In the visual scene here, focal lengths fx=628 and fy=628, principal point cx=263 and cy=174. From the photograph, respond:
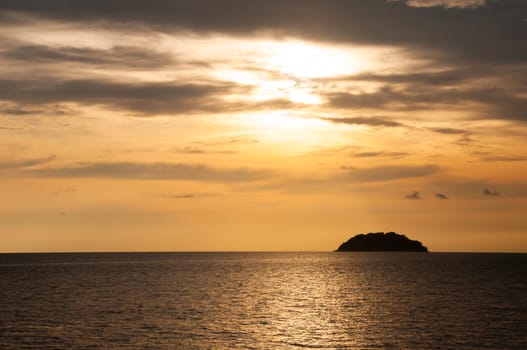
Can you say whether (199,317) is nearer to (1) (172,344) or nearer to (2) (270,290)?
(1) (172,344)

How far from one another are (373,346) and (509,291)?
7695 centimetres

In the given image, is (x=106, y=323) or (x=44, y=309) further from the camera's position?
(x=44, y=309)

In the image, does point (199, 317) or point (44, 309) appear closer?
point (199, 317)

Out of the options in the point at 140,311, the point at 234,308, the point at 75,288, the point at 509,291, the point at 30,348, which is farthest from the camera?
the point at 75,288

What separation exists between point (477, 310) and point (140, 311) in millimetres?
51192

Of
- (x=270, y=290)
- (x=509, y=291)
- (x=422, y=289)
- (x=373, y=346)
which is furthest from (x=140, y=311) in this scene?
(x=509, y=291)

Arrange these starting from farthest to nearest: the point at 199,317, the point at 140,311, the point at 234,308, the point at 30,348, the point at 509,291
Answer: the point at 509,291, the point at 234,308, the point at 140,311, the point at 199,317, the point at 30,348

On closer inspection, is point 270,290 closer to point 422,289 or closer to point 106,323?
point 422,289

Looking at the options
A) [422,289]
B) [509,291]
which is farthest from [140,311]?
[509,291]

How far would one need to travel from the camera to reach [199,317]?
8788 centimetres

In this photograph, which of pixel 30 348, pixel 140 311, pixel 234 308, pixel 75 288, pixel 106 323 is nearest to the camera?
pixel 30 348

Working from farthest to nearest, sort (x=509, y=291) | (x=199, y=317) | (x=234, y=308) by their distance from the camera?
1. (x=509, y=291)
2. (x=234, y=308)
3. (x=199, y=317)

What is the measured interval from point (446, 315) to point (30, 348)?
56.9 m

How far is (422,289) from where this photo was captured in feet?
460
